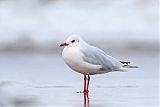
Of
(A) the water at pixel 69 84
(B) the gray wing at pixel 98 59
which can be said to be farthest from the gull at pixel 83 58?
(A) the water at pixel 69 84

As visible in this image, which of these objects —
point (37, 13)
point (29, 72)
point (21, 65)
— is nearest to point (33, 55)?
point (21, 65)

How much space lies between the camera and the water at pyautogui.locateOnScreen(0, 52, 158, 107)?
6.30 metres

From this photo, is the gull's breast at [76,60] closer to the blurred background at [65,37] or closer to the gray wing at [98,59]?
the gray wing at [98,59]

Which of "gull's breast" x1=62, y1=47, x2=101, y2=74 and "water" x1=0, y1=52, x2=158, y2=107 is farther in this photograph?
"gull's breast" x1=62, y1=47, x2=101, y2=74

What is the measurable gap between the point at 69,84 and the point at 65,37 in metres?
5.52

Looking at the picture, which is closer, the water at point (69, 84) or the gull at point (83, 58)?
the water at point (69, 84)

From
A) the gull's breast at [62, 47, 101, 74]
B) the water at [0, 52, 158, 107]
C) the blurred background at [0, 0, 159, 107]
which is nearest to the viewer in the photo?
the water at [0, 52, 158, 107]

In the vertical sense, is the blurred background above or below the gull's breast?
above

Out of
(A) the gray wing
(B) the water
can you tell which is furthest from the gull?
Answer: (B) the water

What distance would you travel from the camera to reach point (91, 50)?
728cm

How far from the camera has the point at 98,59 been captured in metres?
7.33

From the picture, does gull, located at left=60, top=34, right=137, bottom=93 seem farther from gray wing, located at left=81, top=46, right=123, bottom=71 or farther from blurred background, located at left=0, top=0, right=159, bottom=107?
blurred background, located at left=0, top=0, right=159, bottom=107

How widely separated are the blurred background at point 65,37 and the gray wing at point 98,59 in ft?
0.67

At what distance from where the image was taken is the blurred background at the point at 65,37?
7812 millimetres
